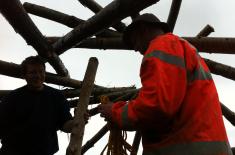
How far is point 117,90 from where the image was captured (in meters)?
6.75

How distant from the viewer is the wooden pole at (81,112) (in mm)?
4406

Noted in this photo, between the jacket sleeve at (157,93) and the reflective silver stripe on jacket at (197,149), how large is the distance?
0.20 meters

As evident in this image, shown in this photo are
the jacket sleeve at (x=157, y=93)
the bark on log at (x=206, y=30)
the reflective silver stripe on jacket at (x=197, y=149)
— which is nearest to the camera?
the jacket sleeve at (x=157, y=93)

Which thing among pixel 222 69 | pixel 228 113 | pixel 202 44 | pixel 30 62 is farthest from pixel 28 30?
pixel 228 113

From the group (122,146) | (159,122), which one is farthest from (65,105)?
(159,122)

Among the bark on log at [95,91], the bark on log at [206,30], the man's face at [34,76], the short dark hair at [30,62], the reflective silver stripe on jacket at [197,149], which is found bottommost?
the reflective silver stripe on jacket at [197,149]

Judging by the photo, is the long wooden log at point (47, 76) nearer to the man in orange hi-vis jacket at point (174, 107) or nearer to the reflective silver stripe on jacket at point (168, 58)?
the man in orange hi-vis jacket at point (174, 107)

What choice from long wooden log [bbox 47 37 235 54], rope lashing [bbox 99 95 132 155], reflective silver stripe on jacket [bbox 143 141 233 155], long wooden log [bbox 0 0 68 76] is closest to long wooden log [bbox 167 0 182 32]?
long wooden log [bbox 47 37 235 54]

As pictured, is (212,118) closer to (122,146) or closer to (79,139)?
(122,146)

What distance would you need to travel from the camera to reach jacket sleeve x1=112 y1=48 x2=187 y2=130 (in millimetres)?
3471

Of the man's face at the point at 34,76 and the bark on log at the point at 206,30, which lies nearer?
the man's face at the point at 34,76

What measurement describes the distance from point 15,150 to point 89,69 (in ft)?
4.22

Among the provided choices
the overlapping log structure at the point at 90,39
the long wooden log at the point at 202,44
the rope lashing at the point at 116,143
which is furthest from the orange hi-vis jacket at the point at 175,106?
the long wooden log at the point at 202,44

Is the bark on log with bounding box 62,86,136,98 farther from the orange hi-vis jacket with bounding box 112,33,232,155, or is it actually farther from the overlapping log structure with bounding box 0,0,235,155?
the orange hi-vis jacket with bounding box 112,33,232,155
